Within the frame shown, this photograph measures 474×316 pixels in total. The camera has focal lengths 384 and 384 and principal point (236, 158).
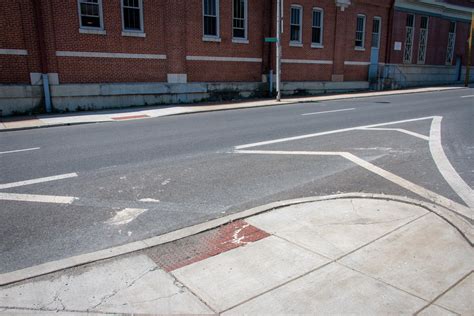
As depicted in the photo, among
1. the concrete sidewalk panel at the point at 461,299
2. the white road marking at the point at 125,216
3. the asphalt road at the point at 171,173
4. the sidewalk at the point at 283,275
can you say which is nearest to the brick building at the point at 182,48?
the asphalt road at the point at 171,173

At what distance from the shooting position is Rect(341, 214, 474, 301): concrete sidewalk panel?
3447 mm

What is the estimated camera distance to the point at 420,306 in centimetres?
312

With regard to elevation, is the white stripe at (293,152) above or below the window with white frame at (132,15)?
below

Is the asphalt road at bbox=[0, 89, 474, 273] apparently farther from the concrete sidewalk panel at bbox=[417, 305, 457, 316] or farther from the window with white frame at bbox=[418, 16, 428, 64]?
the window with white frame at bbox=[418, 16, 428, 64]

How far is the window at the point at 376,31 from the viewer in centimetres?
2950

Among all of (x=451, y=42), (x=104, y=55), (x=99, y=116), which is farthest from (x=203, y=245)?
(x=451, y=42)

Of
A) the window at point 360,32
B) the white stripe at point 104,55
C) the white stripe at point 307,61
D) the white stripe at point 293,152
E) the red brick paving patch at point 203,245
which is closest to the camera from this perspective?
the red brick paving patch at point 203,245

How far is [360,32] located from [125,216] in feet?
90.8

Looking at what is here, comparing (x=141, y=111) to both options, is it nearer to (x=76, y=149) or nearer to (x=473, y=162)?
(x=76, y=149)

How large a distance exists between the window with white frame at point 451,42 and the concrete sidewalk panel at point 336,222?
38189 mm

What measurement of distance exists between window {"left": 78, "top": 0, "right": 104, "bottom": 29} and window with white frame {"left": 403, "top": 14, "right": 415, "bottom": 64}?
25.3 meters

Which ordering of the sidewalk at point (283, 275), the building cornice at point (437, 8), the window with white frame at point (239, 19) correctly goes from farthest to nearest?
the building cornice at point (437, 8)
the window with white frame at point (239, 19)
the sidewalk at point (283, 275)

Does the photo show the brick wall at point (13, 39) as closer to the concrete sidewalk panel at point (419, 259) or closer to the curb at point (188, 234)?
the curb at point (188, 234)

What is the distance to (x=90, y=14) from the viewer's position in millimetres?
17094
